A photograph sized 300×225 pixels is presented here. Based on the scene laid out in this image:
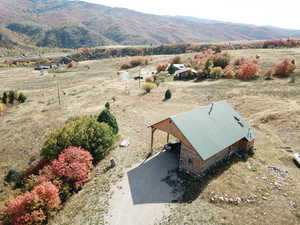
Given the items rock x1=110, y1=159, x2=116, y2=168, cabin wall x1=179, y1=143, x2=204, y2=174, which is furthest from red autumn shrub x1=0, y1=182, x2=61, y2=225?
cabin wall x1=179, y1=143, x2=204, y2=174

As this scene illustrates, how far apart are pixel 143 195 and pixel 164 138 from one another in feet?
35.7

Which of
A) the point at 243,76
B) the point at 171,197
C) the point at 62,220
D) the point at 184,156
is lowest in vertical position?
the point at 62,220

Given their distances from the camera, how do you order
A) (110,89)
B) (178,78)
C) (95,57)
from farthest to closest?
1. (95,57)
2. (178,78)
3. (110,89)

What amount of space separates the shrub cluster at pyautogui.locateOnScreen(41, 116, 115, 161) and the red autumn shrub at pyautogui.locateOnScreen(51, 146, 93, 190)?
7.86 ft

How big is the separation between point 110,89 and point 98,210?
47.8 metres

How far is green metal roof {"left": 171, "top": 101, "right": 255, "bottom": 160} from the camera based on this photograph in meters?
17.9

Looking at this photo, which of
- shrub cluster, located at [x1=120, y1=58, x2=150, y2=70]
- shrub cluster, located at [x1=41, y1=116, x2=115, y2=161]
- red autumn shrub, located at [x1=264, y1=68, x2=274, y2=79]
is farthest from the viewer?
shrub cluster, located at [x1=120, y1=58, x2=150, y2=70]

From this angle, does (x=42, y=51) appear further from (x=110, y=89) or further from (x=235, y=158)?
(x=235, y=158)

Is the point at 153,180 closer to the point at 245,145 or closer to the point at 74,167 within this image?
the point at 74,167

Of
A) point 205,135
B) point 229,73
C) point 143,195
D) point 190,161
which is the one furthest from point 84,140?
point 229,73

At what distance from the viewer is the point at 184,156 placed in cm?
1920

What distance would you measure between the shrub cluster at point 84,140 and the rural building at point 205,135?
706 cm

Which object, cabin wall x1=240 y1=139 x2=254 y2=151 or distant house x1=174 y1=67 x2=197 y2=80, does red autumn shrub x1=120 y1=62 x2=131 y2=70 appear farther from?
cabin wall x1=240 y1=139 x2=254 y2=151

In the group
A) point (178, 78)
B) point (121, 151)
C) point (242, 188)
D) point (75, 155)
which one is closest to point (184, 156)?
point (242, 188)
